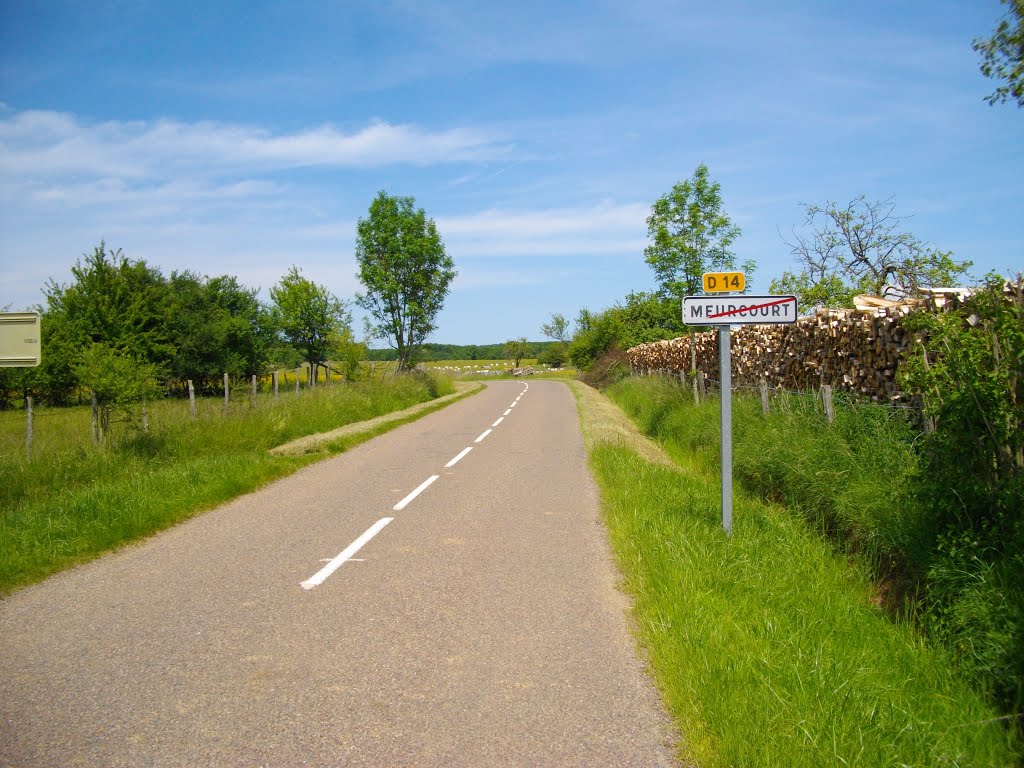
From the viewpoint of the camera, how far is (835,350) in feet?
37.2

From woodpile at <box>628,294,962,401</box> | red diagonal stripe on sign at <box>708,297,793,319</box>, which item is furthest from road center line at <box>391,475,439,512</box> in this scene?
woodpile at <box>628,294,962,401</box>

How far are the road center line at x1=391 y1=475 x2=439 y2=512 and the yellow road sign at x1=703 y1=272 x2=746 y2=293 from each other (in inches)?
186

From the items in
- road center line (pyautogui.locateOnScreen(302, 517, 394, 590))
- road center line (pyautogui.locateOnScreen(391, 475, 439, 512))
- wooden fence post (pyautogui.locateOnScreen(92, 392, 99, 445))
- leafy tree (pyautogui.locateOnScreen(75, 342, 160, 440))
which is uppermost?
leafy tree (pyautogui.locateOnScreen(75, 342, 160, 440))

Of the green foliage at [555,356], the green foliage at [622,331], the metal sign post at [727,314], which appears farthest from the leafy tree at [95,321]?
the green foliage at [555,356]

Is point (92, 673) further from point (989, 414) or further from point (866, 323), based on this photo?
point (866, 323)

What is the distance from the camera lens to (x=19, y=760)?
3.30m

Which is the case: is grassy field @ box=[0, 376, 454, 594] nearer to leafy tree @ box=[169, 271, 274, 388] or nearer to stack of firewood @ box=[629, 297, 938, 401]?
stack of firewood @ box=[629, 297, 938, 401]

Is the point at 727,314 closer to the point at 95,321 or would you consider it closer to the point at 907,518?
the point at 907,518

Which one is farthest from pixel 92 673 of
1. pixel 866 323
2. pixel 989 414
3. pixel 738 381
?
pixel 738 381

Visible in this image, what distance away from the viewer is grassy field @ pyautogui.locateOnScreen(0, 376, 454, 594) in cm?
714

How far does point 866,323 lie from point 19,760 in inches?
399

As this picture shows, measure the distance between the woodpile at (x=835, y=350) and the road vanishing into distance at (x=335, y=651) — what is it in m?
4.51

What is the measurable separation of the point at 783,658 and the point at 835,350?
823 cm

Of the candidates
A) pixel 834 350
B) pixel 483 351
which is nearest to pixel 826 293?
pixel 834 350
